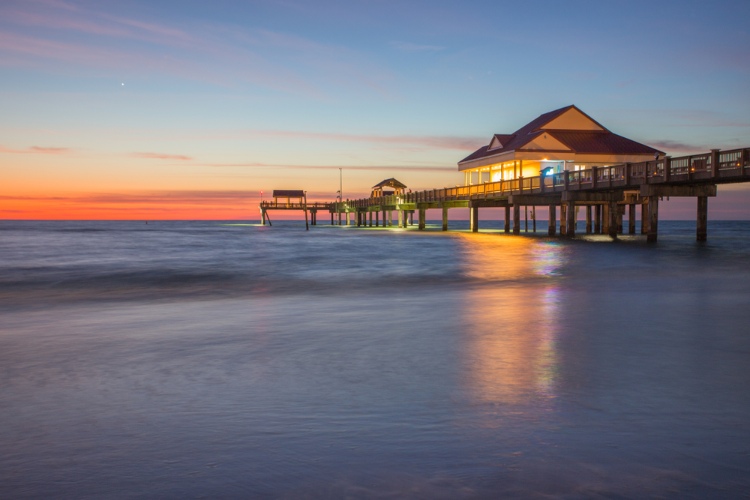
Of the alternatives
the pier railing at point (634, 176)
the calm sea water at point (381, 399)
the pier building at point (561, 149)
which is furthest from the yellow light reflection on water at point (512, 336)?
the pier building at point (561, 149)

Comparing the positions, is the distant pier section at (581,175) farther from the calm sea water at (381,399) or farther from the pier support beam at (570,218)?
the calm sea water at (381,399)

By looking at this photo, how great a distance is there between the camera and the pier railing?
26422 mm

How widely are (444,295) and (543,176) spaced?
2855cm

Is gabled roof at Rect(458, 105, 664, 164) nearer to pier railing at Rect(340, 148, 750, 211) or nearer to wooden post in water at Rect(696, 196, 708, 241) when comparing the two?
pier railing at Rect(340, 148, 750, 211)

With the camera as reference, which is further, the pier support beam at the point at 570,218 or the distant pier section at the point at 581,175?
the pier support beam at the point at 570,218

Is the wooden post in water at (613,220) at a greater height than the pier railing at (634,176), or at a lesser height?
lesser

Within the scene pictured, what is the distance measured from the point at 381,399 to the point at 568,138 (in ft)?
160

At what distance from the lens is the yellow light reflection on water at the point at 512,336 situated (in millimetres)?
6129

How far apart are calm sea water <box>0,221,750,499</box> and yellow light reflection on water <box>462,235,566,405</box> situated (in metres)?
0.05

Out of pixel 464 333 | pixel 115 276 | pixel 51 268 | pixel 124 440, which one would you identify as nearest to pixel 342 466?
pixel 124 440

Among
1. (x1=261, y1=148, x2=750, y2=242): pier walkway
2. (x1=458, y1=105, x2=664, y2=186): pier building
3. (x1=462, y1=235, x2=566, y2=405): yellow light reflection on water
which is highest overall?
(x1=458, y1=105, x2=664, y2=186): pier building

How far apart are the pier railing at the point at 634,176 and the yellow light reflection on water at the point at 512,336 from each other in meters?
11.2

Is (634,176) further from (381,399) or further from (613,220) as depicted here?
(381,399)

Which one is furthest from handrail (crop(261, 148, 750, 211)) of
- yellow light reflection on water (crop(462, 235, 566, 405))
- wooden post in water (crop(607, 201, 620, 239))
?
yellow light reflection on water (crop(462, 235, 566, 405))
